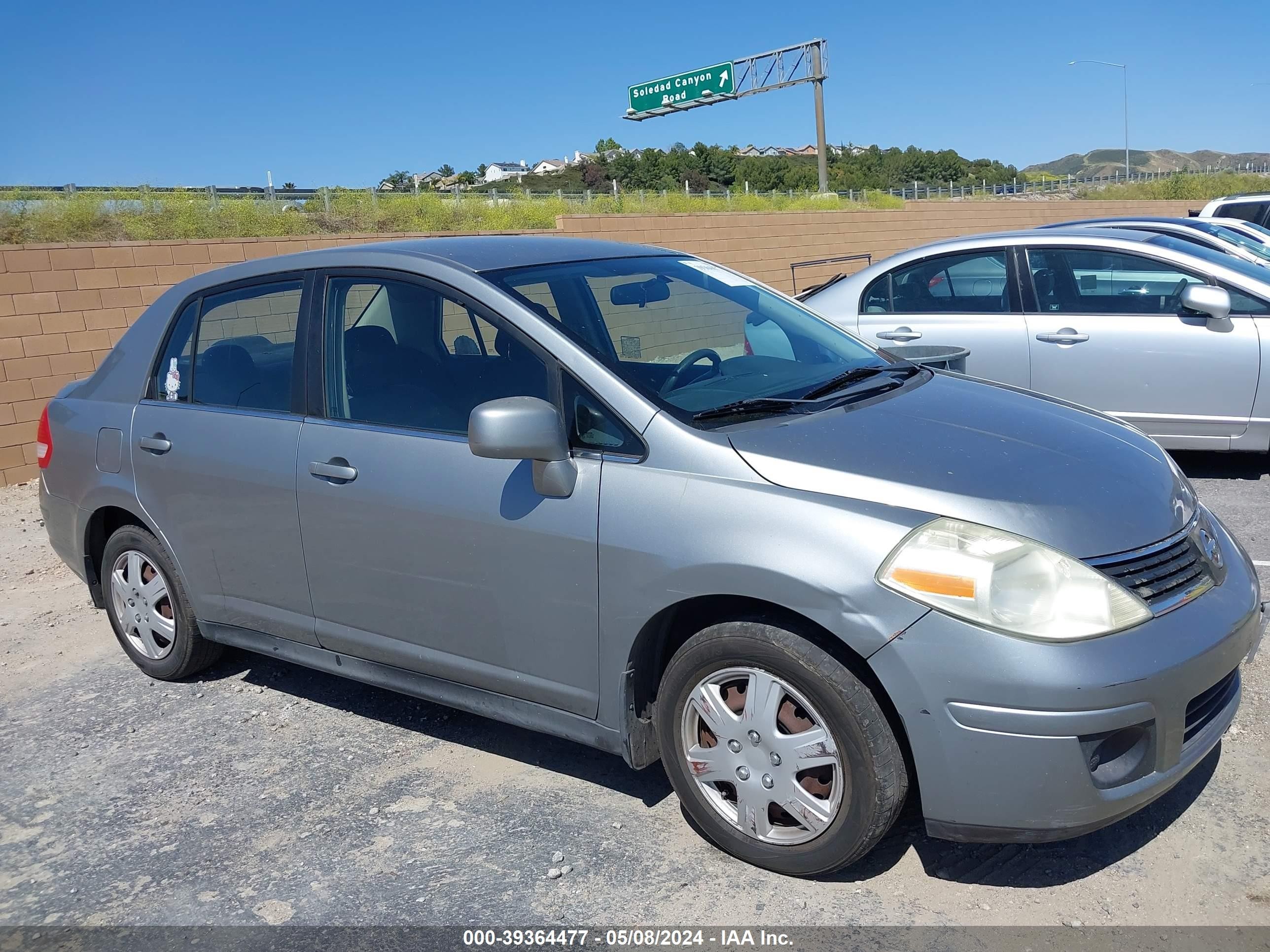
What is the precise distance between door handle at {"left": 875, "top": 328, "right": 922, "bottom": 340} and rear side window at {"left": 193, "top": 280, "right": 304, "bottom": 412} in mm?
4312

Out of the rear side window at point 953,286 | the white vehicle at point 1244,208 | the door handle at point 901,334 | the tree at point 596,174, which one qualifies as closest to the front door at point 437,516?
the door handle at point 901,334

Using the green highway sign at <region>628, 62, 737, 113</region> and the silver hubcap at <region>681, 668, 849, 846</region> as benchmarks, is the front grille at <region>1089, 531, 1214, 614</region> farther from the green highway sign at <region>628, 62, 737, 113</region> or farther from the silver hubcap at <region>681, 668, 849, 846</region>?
the green highway sign at <region>628, 62, 737, 113</region>

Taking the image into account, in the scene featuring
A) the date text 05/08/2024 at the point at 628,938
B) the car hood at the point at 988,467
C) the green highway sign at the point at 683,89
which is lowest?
the date text 05/08/2024 at the point at 628,938

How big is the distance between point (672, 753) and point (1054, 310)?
16.3 feet

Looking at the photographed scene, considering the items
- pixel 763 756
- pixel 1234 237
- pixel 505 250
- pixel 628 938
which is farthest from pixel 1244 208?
pixel 628 938

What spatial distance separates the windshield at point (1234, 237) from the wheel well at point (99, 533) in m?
9.47

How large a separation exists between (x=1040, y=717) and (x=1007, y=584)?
32 cm

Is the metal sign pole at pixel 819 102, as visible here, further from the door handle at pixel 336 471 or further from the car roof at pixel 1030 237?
the door handle at pixel 336 471

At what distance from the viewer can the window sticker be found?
4.33 metres

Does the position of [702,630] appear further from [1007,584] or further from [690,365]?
[690,365]

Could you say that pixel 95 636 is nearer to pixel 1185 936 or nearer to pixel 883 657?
pixel 883 657

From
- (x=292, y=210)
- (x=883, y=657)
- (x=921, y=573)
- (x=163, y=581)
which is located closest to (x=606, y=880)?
(x=883, y=657)

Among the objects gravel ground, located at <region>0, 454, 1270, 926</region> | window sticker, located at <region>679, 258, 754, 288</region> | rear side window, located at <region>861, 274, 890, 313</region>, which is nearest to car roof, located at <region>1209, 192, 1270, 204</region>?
rear side window, located at <region>861, 274, 890, 313</region>

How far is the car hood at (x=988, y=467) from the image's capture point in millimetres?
2818
